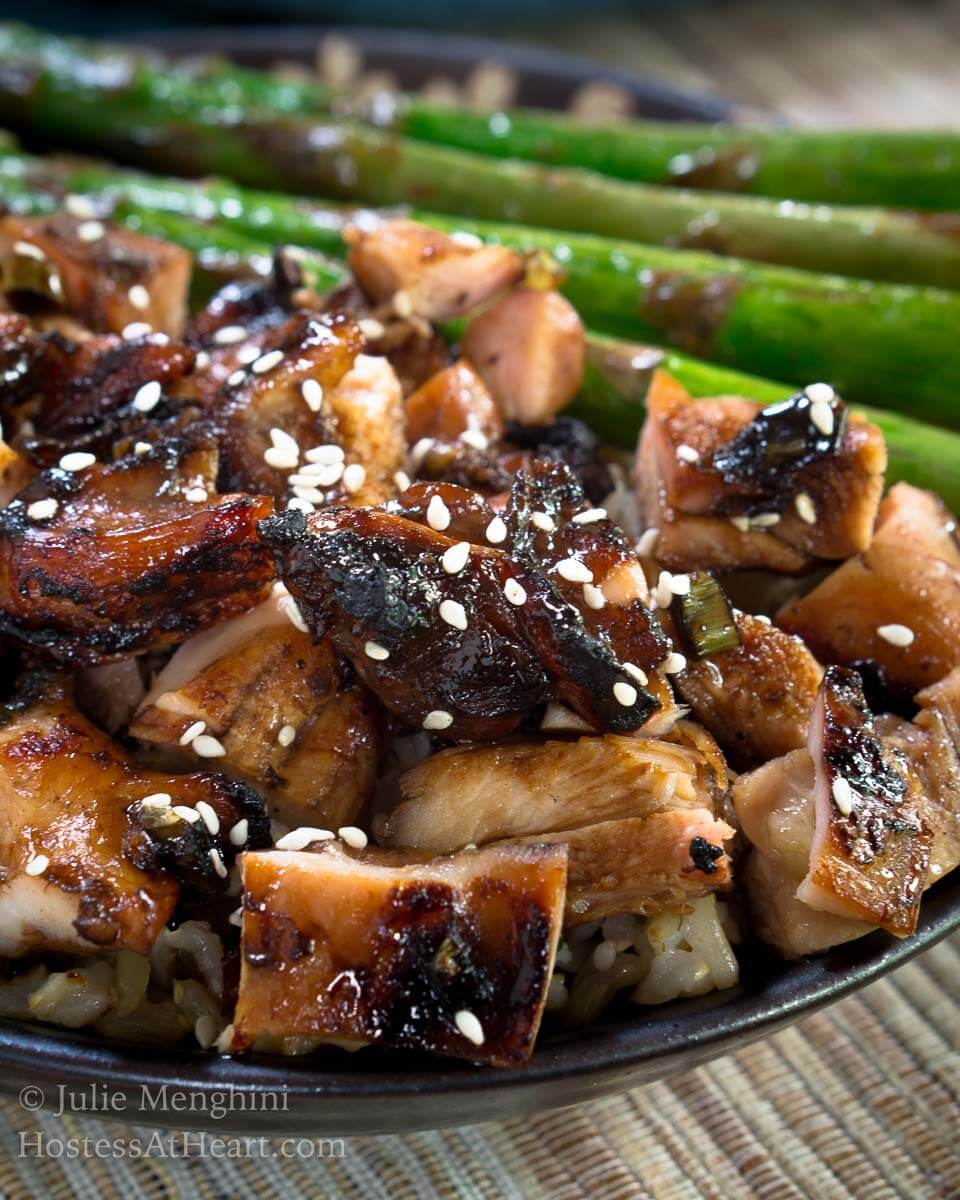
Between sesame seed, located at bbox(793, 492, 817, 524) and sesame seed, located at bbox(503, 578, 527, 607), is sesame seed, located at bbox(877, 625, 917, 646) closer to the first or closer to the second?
sesame seed, located at bbox(793, 492, 817, 524)

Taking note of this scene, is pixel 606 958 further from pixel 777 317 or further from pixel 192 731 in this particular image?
pixel 777 317

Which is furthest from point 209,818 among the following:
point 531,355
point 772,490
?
point 531,355

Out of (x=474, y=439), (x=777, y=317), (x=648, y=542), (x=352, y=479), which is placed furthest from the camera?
(x=777, y=317)

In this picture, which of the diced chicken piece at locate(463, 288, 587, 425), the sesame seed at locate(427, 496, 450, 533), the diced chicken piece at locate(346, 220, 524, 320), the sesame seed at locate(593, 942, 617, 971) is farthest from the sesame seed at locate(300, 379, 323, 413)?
the sesame seed at locate(593, 942, 617, 971)

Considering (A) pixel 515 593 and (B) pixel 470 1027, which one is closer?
(B) pixel 470 1027

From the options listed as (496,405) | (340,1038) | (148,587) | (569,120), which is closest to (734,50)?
(569,120)

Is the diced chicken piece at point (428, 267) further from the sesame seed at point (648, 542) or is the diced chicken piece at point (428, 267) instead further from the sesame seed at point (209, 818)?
the sesame seed at point (209, 818)

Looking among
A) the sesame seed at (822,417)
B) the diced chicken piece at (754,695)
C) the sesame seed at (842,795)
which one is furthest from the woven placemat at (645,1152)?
the sesame seed at (822,417)
